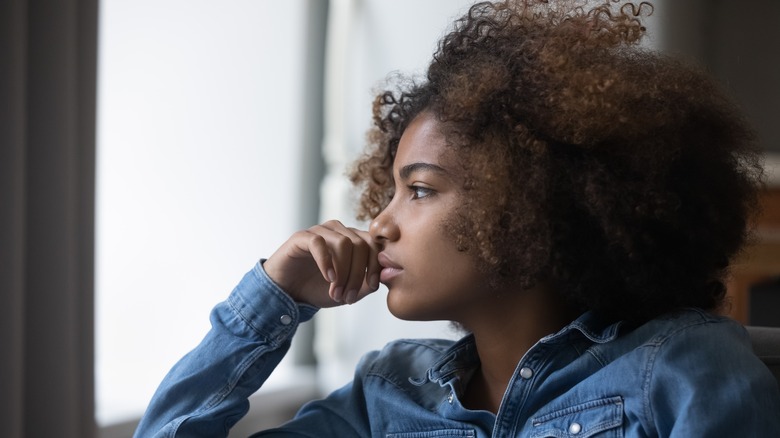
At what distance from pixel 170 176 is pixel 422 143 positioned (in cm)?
106

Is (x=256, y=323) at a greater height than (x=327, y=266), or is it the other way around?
(x=327, y=266)

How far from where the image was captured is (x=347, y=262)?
50.4 inches

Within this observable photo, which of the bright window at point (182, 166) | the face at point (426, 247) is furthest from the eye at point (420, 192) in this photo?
the bright window at point (182, 166)

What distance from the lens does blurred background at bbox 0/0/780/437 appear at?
147cm

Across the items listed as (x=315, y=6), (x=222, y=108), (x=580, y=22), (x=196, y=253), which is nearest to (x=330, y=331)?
(x=196, y=253)

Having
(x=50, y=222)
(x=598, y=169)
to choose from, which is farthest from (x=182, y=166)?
(x=598, y=169)

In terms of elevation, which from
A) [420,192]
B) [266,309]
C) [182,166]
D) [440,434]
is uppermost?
[420,192]

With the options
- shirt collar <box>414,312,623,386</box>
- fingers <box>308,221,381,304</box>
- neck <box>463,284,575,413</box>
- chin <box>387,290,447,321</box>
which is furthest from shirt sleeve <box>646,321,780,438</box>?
fingers <box>308,221,381,304</box>

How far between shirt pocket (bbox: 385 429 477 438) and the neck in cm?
9

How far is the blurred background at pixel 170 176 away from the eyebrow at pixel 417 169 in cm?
44

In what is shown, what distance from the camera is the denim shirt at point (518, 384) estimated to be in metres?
0.98

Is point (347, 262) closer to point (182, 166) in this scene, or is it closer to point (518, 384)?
point (518, 384)

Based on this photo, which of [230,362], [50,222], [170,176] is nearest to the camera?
[230,362]

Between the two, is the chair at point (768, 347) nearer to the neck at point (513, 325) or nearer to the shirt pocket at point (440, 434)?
the neck at point (513, 325)
